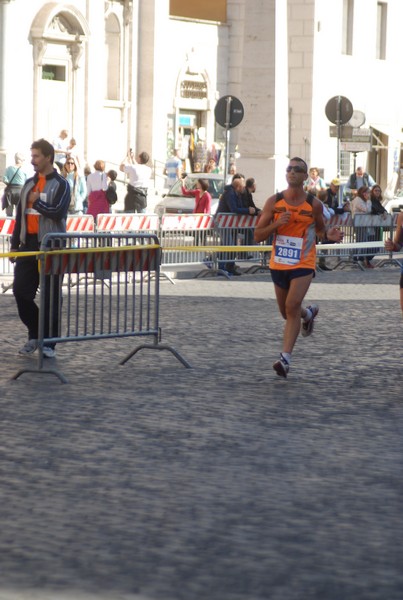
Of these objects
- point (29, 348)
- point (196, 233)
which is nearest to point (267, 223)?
point (29, 348)

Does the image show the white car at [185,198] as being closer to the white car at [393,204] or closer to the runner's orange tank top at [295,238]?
the white car at [393,204]

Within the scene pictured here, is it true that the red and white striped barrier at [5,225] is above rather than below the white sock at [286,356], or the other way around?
above

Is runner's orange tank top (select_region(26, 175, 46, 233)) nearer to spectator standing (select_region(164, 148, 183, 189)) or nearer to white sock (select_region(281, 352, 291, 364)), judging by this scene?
white sock (select_region(281, 352, 291, 364))

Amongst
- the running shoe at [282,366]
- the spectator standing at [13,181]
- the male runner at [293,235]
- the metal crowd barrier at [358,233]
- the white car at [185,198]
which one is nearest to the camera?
the running shoe at [282,366]

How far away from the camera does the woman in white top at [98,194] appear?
89.4ft

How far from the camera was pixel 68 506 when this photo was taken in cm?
712

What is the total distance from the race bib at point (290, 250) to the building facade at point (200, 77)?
75.9ft

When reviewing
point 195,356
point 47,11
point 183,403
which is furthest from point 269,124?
point 183,403

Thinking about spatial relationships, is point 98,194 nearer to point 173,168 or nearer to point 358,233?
point 358,233

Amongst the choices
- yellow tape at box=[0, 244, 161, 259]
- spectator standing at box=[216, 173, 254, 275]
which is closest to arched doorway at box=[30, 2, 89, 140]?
spectator standing at box=[216, 173, 254, 275]

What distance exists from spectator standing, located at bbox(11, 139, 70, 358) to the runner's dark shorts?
188 cm

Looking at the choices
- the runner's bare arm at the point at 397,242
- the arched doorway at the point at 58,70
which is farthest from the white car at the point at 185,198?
the runner's bare arm at the point at 397,242

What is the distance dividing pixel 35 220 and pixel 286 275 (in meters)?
2.21

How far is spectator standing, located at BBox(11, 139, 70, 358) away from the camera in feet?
42.0
